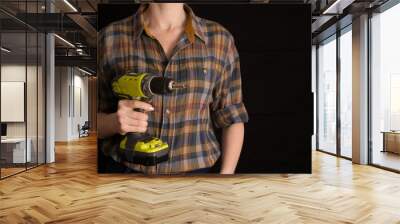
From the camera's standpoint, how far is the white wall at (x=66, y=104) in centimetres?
1434

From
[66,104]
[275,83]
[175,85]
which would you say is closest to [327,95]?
[275,83]

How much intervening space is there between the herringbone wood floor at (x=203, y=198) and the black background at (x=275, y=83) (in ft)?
1.29

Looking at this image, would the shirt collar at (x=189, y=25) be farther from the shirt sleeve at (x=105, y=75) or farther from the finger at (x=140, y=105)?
the finger at (x=140, y=105)

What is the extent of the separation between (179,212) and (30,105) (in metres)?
4.50

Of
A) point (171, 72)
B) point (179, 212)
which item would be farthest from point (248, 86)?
point (179, 212)

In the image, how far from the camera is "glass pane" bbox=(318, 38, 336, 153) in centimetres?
888

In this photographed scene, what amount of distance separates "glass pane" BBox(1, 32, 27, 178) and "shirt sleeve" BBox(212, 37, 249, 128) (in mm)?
3547

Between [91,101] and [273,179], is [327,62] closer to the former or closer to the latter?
[273,179]

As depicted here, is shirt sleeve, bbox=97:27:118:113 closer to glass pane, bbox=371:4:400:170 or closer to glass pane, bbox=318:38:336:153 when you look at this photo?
glass pane, bbox=371:4:400:170

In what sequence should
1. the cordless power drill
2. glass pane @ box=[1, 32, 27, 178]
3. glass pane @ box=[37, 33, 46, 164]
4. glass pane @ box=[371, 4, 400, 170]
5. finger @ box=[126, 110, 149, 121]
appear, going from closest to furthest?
1. the cordless power drill
2. finger @ box=[126, 110, 149, 121]
3. glass pane @ box=[1, 32, 27, 178]
4. glass pane @ box=[371, 4, 400, 170]
5. glass pane @ box=[37, 33, 46, 164]

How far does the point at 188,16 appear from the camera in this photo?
4629mm

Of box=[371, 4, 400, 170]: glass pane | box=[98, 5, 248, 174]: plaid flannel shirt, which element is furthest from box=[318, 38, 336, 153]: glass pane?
box=[98, 5, 248, 174]: plaid flannel shirt

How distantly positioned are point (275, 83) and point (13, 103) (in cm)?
455

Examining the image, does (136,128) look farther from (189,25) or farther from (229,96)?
(189,25)
